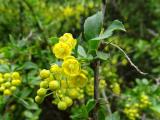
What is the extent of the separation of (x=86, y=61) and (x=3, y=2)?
66.0 inches

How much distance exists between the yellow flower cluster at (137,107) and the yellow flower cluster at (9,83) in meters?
0.78

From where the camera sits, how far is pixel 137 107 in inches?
85.1

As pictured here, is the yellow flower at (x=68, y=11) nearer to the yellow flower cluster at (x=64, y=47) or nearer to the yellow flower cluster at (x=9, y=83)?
the yellow flower cluster at (x=9, y=83)

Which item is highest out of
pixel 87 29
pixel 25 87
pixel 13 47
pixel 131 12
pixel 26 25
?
pixel 131 12

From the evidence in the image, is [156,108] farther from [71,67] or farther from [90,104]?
[71,67]

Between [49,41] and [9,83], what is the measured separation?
47cm

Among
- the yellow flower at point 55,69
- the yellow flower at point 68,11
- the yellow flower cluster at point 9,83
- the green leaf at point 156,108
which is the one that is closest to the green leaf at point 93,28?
the yellow flower at point 55,69

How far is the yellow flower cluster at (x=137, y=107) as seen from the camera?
2.08 m

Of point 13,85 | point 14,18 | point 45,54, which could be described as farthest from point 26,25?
point 13,85

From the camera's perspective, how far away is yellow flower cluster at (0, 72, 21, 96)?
1.47 meters

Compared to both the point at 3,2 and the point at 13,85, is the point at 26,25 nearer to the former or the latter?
the point at 3,2

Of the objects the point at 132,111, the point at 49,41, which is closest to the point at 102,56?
the point at 49,41

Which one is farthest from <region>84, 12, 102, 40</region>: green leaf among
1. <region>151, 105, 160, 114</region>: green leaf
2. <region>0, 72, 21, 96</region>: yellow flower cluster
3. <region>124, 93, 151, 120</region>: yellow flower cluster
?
<region>124, 93, 151, 120</region>: yellow flower cluster

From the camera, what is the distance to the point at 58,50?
3.57 ft
